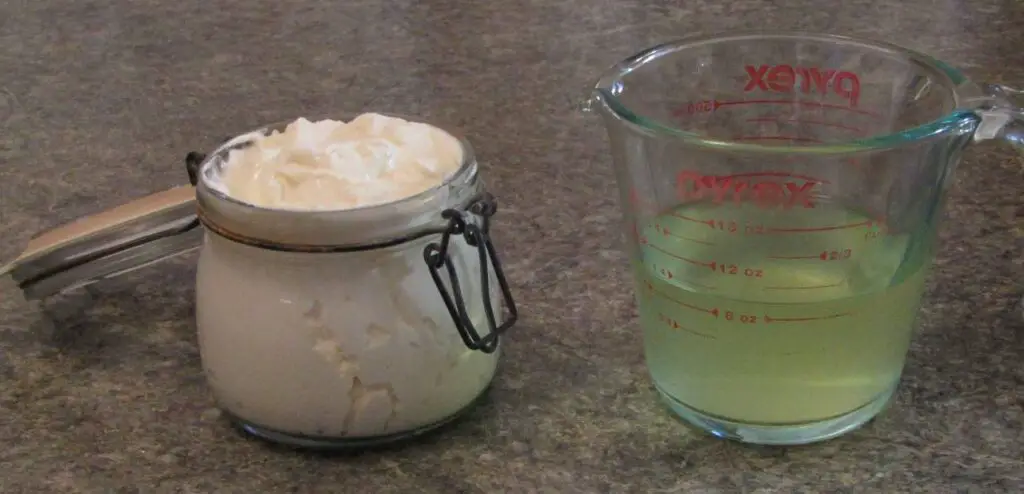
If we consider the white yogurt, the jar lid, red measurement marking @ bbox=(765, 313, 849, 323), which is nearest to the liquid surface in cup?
red measurement marking @ bbox=(765, 313, 849, 323)

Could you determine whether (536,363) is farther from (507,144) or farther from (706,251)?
(507,144)

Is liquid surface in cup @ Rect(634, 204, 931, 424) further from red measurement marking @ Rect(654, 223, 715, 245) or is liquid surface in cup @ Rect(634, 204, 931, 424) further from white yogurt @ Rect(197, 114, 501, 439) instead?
white yogurt @ Rect(197, 114, 501, 439)

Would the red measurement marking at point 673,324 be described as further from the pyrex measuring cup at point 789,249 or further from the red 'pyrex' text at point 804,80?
the red 'pyrex' text at point 804,80

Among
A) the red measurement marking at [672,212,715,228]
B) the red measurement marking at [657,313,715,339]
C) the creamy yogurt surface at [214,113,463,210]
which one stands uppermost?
the creamy yogurt surface at [214,113,463,210]

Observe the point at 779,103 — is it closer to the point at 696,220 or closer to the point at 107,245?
the point at 696,220

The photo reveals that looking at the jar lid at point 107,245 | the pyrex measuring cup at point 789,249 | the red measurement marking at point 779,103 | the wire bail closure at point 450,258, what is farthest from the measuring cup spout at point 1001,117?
the jar lid at point 107,245

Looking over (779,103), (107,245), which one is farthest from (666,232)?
(107,245)

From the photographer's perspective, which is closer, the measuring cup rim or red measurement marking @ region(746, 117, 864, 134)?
the measuring cup rim

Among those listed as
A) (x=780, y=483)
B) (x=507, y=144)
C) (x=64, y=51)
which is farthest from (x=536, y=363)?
(x=64, y=51)
